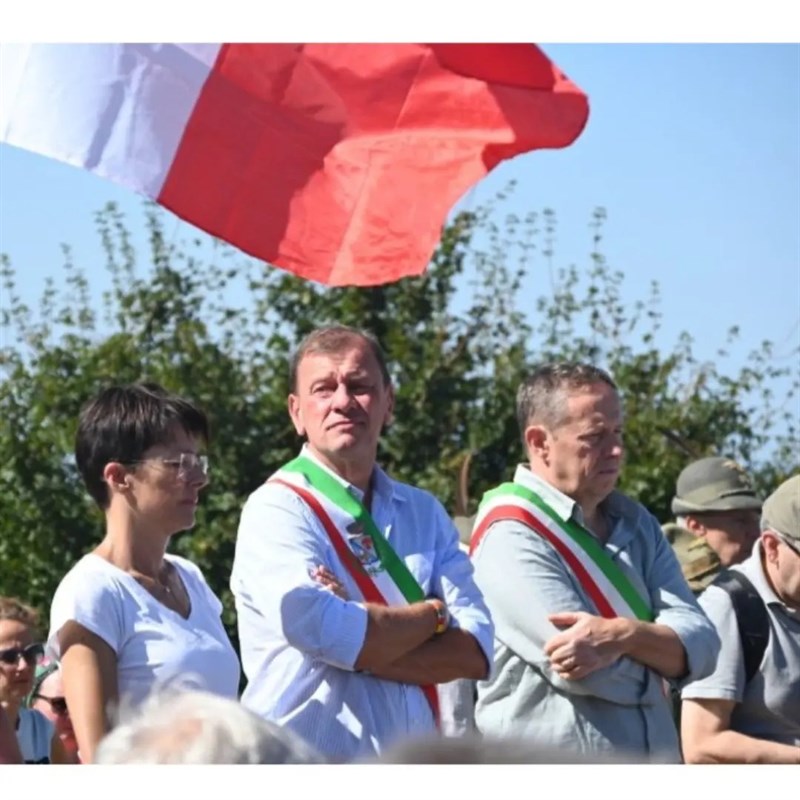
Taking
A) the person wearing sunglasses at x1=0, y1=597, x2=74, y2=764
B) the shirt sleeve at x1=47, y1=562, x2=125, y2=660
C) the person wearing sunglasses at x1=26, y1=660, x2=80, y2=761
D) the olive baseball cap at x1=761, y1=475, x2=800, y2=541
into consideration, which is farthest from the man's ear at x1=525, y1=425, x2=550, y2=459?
the person wearing sunglasses at x1=0, y1=597, x2=74, y2=764

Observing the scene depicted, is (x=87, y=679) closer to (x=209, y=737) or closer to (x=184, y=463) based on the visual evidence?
(x=184, y=463)

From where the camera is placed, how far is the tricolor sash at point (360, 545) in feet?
14.1

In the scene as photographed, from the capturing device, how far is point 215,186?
15.0 ft

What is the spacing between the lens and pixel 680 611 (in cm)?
465

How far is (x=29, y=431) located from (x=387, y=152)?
690cm

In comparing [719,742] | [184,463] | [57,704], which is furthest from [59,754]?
[719,742]

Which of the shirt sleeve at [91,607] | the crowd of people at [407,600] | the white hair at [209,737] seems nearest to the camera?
the white hair at [209,737]

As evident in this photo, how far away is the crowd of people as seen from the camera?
13.5 ft

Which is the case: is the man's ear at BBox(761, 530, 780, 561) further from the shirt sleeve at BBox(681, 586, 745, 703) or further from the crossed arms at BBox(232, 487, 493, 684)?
the crossed arms at BBox(232, 487, 493, 684)

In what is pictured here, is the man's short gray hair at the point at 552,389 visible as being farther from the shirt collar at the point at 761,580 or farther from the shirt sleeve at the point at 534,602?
the shirt collar at the point at 761,580

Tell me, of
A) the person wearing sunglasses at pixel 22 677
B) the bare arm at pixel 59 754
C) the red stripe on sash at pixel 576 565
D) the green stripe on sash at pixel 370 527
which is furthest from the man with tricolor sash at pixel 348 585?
the person wearing sunglasses at pixel 22 677

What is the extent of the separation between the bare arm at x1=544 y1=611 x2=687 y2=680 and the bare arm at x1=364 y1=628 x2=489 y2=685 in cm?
24

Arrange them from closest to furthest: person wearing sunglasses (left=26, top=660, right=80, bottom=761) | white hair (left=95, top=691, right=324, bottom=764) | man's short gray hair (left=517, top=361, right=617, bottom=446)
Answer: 1. white hair (left=95, top=691, right=324, bottom=764)
2. man's short gray hair (left=517, top=361, right=617, bottom=446)
3. person wearing sunglasses (left=26, top=660, right=80, bottom=761)
